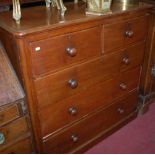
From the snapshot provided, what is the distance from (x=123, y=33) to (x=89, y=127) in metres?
0.71

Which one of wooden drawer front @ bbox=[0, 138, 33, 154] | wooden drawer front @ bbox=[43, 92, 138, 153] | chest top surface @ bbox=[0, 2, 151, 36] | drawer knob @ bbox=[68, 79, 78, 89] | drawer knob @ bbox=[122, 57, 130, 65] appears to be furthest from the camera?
drawer knob @ bbox=[122, 57, 130, 65]

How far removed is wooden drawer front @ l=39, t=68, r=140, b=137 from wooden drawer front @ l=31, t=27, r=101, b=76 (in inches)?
9.8

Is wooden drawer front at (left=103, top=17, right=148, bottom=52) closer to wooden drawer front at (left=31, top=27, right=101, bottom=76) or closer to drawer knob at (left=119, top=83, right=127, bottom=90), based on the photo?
wooden drawer front at (left=31, top=27, right=101, bottom=76)

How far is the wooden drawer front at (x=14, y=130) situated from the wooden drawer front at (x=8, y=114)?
3cm

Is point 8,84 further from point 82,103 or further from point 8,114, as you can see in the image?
point 82,103

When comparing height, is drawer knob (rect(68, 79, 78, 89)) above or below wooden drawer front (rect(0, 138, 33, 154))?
above

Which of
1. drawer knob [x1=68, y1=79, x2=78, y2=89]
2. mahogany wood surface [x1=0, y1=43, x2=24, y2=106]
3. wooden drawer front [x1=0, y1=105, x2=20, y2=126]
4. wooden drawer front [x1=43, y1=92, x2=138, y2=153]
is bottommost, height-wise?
wooden drawer front [x1=43, y1=92, x2=138, y2=153]

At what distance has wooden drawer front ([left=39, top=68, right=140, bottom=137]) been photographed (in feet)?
4.27

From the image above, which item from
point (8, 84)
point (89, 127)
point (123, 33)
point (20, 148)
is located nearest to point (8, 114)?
point (8, 84)

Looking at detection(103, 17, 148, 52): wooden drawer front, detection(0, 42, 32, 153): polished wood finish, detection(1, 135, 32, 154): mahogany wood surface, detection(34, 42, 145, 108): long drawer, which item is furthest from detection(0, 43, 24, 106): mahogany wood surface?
detection(103, 17, 148, 52): wooden drawer front

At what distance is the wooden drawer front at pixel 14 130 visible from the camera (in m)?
1.12

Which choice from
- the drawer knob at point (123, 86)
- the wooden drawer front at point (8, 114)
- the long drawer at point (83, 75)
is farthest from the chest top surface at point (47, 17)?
the drawer knob at point (123, 86)

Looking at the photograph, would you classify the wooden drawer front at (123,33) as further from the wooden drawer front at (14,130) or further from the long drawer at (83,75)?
the wooden drawer front at (14,130)

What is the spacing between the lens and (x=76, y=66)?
128cm
